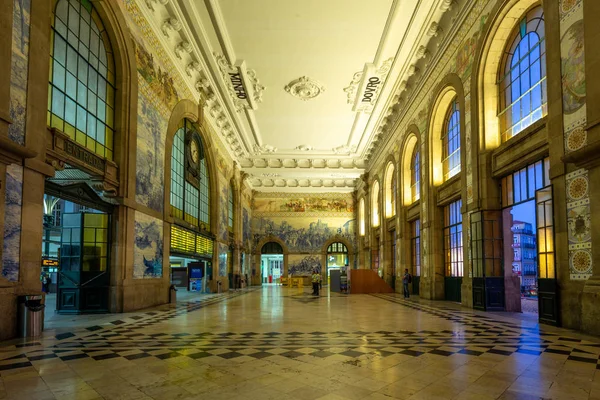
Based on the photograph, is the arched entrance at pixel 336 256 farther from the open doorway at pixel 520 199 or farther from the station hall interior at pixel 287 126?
the open doorway at pixel 520 199

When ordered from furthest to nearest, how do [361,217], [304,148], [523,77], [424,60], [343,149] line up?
[361,217] < [343,149] < [304,148] < [424,60] < [523,77]

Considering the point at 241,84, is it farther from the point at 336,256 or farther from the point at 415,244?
the point at 336,256

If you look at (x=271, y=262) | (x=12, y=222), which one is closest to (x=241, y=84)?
(x=12, y=222)

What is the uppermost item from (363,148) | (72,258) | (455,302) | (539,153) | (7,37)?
(363,148)

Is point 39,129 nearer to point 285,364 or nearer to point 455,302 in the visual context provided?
point 285,364

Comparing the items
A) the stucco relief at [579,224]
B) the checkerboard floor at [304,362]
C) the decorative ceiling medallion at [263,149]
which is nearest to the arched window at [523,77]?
the stucco relief at [579,224]

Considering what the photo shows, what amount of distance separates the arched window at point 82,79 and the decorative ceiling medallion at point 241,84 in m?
5.85

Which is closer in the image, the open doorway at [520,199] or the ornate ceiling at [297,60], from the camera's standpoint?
the open doorway at [520,199]

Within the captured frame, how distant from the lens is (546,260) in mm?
9789

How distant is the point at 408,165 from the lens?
21.9m

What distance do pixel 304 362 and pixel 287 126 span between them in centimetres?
2056

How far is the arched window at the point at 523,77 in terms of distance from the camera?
10664mm

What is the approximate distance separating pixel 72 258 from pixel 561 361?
11.5 metres

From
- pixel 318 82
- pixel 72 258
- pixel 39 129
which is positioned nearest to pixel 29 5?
pixel 39 129
